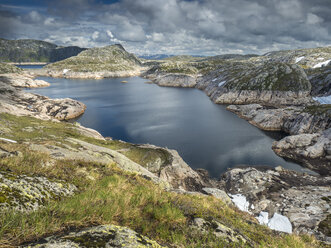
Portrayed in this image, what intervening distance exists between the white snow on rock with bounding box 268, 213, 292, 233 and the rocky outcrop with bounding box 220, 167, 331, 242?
0.54 m

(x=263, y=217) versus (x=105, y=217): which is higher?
(x=105, y=217)

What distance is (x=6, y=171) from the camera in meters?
5.34

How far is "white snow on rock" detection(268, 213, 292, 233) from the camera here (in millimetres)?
19109

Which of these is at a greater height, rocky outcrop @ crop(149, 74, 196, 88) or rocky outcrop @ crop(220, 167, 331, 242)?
rocky outcrop @ crop(149, 74, 196, 88)

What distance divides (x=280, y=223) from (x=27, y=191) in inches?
928

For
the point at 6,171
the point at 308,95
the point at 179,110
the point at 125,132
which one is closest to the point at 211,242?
the point at 6,171

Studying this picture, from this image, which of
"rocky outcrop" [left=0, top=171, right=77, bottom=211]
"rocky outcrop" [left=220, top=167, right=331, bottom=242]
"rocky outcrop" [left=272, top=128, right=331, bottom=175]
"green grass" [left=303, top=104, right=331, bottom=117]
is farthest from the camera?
"green grass" [left=303, top=104, right=331, bottom=117]

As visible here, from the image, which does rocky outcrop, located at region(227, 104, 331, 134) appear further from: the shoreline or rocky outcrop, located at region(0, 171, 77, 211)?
rocky outcrop, located at region(0, 171, 77, 211)

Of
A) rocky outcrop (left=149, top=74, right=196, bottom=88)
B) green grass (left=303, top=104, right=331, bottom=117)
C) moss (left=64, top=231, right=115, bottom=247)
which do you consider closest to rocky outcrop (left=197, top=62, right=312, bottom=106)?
green grass (left=303, top=104, right=331, bottom=117)

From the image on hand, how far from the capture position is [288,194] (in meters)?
24.7

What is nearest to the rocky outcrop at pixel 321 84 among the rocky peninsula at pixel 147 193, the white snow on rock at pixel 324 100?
the white snow on rock at pixel 324 100

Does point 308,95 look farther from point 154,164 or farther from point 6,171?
point 6,171

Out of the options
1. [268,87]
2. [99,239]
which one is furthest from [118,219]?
[268,87]

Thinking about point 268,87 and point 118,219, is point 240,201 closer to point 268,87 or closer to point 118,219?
point 118,219
